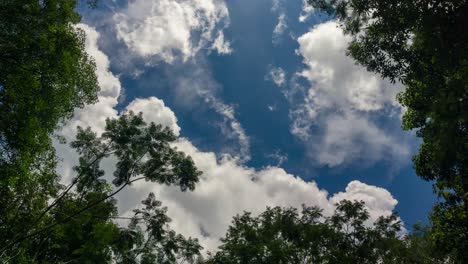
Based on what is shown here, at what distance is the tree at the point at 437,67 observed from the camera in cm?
978

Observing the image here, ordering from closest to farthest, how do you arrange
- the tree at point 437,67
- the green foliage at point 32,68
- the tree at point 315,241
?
the tree at point 437,67 → the green foliage at point 32,68 → the tree at point 315,241

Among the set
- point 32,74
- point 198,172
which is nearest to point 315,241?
point 198,172

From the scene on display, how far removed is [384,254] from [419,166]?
45.7 feet

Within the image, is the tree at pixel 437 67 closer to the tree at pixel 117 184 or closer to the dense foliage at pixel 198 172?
the dense foliage at pixel 198 172

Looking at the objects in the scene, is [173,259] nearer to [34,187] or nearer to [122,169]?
[122,169]

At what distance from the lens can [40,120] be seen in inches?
575

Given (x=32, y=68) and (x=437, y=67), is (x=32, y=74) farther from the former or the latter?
(x=437, y=67)

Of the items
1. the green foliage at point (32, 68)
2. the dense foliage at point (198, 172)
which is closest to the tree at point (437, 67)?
the dense foliage at point (198, 172)

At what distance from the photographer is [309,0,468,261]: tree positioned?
978 centimetres

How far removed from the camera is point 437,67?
11758 millimetres

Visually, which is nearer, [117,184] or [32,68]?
[32,68]

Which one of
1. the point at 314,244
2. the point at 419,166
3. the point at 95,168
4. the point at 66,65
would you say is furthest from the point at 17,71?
the point at 314,244

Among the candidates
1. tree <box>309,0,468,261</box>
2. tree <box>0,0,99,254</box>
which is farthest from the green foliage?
tree <box>309,0,468,261</box>

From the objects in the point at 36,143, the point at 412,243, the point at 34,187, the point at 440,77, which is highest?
the point at 412,243
